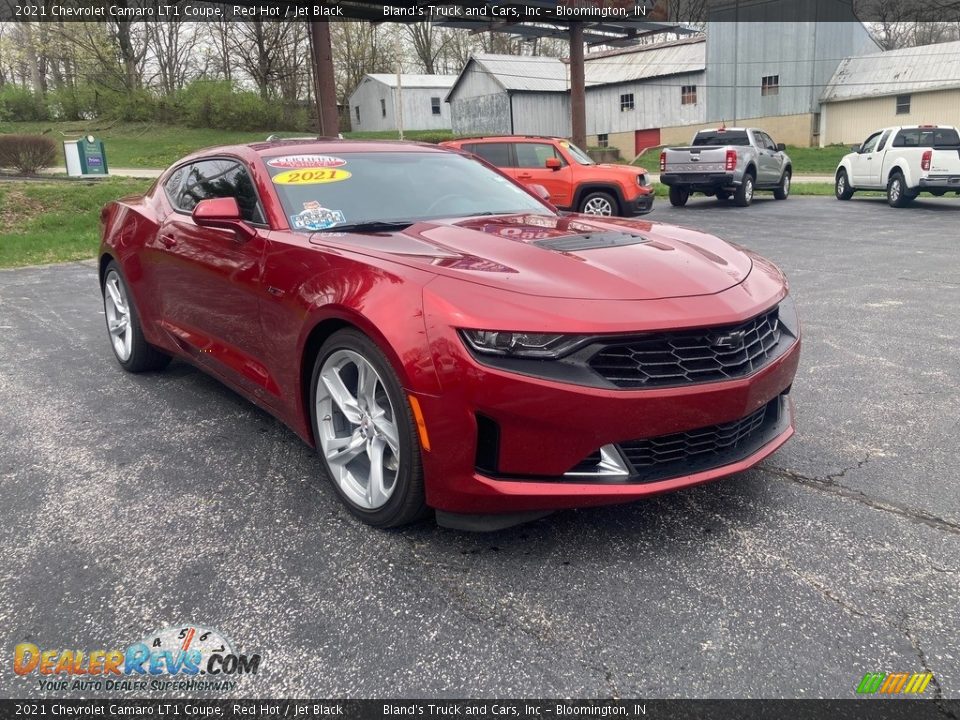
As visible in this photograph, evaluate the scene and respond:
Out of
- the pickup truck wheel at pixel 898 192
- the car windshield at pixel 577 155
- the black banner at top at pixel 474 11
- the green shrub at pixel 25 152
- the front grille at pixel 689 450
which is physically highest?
the black banner at top at pixel 474 11

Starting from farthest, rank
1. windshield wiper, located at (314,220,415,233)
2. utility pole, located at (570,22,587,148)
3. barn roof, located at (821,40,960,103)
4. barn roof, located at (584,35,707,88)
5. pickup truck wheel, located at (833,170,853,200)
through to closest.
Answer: barn roof, located at (584,35,707,88)
barn roof, located at (821,40,960,103)
utility pole, located at (570,22,587,148)
pickup truck wheel, located at (833,170,853,200)
windshield wiper, located at (314,220,415,233)

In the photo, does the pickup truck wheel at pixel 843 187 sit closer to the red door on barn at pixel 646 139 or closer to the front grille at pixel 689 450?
the front grille at pixel 689 450

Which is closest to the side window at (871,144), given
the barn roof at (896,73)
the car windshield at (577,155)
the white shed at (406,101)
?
the car windshield at (577,155)

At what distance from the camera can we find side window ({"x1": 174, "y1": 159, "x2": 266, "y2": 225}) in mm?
3686

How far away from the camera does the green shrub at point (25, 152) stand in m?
19.6

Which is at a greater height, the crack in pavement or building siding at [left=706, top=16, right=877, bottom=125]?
building siding at [left=706, top=16, right=877, bottom=125]

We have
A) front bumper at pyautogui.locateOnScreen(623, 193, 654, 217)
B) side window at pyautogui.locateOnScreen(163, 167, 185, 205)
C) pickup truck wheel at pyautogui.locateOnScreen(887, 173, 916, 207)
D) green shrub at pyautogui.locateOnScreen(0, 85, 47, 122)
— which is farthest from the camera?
green shrub at pyautogui.locateOnScreen(0, 85, 47, 122)

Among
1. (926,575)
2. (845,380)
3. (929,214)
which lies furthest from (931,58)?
(926,575)

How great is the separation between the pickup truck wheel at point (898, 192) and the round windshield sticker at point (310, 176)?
A: 55.2 ft

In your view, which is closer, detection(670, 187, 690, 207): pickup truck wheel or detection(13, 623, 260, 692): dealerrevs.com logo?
detection(13, 623, 260, 692): dealerrevs.com logo

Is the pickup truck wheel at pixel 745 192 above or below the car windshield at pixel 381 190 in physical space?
below

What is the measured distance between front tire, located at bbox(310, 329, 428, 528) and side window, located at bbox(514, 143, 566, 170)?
41.1ft

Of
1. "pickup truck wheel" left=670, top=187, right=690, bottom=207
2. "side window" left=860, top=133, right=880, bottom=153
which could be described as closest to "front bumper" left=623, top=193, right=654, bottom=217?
"pickup truck wheel" left=670, top=187, right=690, bottom=207

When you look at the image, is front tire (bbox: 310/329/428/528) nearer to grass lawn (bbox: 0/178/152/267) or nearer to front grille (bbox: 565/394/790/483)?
front grille (bbox: 565/394/790/483)
